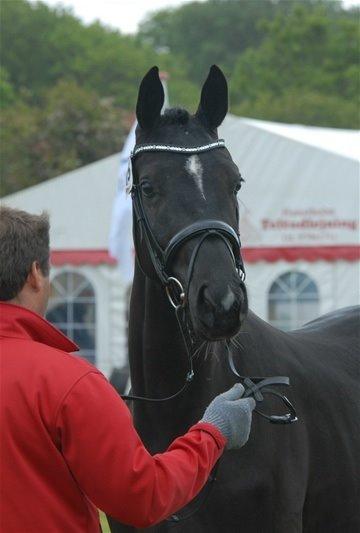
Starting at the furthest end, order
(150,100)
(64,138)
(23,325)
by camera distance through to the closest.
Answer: (64,138) → (150,100) → (23,325)

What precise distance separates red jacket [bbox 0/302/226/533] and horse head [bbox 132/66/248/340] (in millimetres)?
678

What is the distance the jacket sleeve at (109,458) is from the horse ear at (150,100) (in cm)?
137

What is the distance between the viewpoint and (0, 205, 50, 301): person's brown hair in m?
2.64

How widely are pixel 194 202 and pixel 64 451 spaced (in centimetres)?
116

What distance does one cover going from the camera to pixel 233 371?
3607 millimetres

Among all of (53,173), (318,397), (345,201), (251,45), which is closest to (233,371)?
(318,397)

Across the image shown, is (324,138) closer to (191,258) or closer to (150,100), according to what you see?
(150,100)

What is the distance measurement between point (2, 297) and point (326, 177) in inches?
406

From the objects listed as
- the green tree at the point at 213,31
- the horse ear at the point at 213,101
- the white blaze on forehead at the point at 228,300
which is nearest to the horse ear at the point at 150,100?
the horse ear at the point at 213,101

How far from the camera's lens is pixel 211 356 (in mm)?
3682

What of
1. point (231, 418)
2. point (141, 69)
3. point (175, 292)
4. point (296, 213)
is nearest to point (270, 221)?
point (296, 213)

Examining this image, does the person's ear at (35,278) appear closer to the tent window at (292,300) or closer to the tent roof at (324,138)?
the tent roof at (324,138)

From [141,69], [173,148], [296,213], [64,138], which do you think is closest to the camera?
[173,148]

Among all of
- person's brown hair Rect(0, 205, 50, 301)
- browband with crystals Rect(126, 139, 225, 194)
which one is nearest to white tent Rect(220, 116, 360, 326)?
browband with crystals Rect(126, 139, 225, 194)
